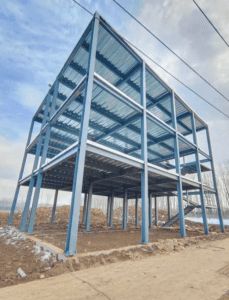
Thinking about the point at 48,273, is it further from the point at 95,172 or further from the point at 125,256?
the point at 95,172

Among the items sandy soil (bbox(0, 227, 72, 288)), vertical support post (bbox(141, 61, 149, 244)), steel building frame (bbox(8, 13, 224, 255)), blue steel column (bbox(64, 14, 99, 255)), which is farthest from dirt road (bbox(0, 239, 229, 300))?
vertical support post (bbox(141, 61, 149, 244))

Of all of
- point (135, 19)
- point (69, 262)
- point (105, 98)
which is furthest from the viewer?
point (105, 98)

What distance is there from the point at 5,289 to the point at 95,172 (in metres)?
7.97

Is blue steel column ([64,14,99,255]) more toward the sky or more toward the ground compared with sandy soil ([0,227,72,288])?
more toward the sky

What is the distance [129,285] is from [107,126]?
1104cm

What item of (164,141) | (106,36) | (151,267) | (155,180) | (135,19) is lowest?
(151,267)

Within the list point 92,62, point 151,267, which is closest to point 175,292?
point 151,267

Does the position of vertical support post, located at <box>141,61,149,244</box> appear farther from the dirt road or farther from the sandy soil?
the sandy soil

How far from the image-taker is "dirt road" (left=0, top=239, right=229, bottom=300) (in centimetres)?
280

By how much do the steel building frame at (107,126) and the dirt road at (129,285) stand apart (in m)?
1.46

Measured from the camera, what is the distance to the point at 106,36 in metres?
8.62

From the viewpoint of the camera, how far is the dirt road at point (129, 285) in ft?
9.19

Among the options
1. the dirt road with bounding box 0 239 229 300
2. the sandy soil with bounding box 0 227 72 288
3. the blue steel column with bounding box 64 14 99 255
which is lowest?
the sandy soil with bounding box 0 227 72 288

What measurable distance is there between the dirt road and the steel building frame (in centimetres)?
146
